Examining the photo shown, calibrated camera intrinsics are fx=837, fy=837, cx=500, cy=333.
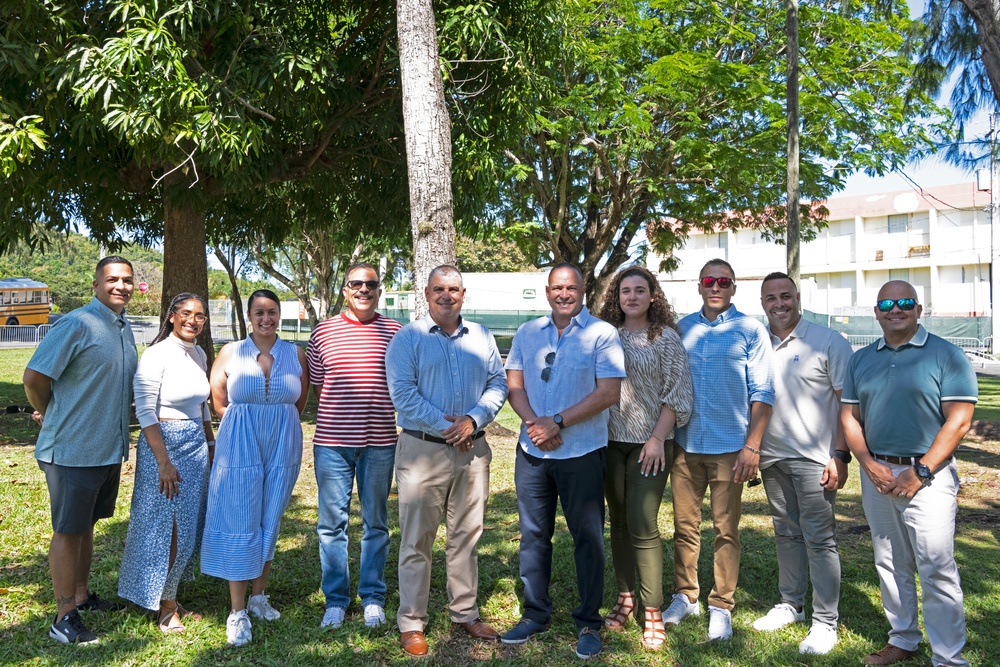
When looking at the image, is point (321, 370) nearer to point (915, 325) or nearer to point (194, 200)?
point (915, 325)

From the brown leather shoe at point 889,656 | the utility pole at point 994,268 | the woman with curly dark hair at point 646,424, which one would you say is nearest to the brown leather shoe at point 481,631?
the woman with curly dark hair at point 646,424

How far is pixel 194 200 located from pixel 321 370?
7.22 m

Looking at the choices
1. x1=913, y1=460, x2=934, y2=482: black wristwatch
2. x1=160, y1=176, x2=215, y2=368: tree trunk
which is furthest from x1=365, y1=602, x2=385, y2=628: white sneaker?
x1=160, y1=176, x2=215, y2=368: tree trunk

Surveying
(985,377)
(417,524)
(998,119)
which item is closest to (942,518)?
(417,524)

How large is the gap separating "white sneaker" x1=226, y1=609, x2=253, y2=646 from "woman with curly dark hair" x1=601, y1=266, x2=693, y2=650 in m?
1.94

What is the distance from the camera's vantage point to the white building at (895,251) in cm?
4809

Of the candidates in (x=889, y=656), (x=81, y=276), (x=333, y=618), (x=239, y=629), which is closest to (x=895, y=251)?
(x=889, y=656)

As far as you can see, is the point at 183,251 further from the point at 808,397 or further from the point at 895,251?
the point at 895,251

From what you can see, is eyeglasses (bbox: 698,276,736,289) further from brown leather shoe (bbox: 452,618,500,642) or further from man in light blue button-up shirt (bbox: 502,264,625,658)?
brown leather shoe (bbox: 452,618,500,642)

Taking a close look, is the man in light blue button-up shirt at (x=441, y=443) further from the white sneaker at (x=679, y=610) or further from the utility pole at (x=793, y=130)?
the utility pole at (x=793, y=130)

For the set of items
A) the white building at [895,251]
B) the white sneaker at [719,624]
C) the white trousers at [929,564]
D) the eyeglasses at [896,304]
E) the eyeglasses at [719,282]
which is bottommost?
the white sneaker at [719,624]

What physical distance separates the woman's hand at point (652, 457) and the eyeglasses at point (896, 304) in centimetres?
127

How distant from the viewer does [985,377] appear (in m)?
23.3

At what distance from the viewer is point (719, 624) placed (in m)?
4.49
